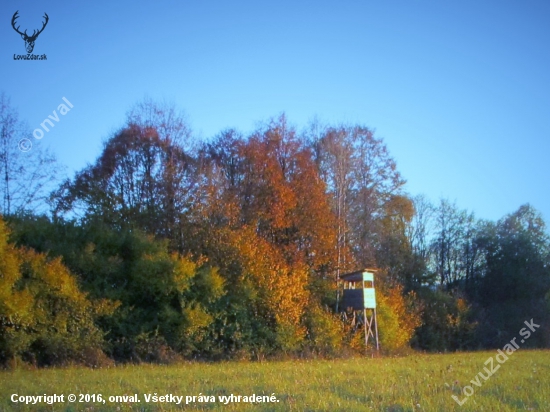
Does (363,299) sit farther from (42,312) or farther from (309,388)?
(309,388)

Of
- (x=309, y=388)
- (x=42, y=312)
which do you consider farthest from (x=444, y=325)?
(x=309, y=388)

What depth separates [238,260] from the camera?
30.1m

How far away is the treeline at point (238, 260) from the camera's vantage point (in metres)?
24.8

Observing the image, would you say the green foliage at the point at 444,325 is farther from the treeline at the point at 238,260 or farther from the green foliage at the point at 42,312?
the green foliage at the point at 42,312

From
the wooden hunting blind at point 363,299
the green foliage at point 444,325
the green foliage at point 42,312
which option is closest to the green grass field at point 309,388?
the green foliage at point 42,312

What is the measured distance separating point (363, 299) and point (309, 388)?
1798 cm

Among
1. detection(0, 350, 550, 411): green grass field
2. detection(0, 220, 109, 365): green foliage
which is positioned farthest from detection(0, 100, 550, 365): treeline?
detection(0, 350, 550, 411): green grass field

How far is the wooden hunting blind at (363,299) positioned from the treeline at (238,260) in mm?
766

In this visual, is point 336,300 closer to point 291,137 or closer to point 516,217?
point 291,137

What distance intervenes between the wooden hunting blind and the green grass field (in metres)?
11.7

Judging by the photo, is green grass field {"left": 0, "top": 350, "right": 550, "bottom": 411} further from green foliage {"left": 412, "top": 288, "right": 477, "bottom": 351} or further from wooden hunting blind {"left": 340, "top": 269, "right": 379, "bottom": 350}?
green foliage {"left": 412, "top": 288, "right": 477, "bottom": 351}

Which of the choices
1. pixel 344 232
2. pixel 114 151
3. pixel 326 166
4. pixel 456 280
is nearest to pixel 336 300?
pixel 344 232

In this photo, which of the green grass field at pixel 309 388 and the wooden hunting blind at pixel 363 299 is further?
the wooden hunting blind at pixel 363 299

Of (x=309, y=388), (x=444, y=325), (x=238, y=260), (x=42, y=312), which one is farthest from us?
(x=444, y=325)
